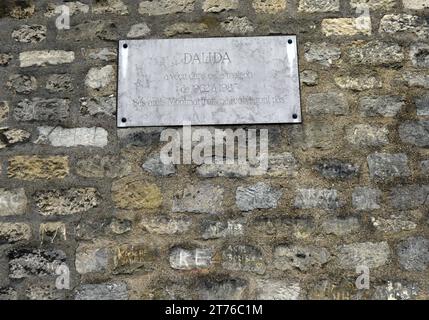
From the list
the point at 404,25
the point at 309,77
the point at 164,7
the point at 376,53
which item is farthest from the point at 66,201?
the point at 404,25

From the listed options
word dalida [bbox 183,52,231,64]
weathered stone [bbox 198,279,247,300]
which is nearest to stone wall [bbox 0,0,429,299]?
weathered stone [bbox 198,279,247,300]

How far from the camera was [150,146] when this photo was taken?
296 centimetres

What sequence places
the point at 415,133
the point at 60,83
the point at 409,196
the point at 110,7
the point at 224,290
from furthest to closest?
the point at 110,7, the point at 60,83, the point at 415,133, the point at 409,196, the point at 224,290

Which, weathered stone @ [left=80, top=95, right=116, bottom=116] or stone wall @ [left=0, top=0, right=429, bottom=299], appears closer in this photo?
stone wall @ [left=0, top=0, right=429, bottom=299]

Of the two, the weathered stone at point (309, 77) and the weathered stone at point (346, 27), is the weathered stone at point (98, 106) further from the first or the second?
the weathered stone at point (346, 27)

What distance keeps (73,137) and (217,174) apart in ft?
2.56

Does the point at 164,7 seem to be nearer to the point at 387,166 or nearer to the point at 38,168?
the point at 38,168

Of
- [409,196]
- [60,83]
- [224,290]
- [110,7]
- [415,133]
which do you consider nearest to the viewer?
[224,290]

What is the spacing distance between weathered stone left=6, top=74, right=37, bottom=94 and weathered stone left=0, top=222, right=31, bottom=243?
2.36 ft

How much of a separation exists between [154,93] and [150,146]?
29cm

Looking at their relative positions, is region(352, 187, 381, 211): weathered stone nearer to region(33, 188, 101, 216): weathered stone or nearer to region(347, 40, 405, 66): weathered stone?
region(347, 40, 405, 66): weathered stone

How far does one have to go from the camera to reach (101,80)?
3.06m

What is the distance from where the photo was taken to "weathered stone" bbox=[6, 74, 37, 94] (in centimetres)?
306
